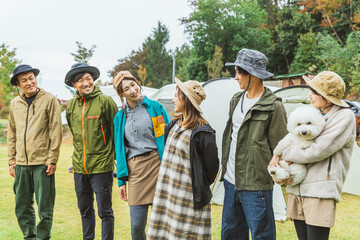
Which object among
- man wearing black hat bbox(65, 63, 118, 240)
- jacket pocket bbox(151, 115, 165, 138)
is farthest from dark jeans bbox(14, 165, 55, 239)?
jacket pocket bbox(151, 115, 165, 138)

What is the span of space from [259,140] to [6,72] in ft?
64.9

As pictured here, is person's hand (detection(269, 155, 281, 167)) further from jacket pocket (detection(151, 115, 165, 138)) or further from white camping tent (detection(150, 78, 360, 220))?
white camping tent (detection(150, 78, 360, 220))

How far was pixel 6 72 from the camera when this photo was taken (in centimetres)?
1881

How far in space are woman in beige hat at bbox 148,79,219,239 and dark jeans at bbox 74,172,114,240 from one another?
887mm

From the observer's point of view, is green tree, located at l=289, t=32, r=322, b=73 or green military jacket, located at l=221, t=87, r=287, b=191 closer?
green military jacket, located at l=221, t=87, r=287, b=191

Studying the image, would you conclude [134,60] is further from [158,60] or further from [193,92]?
[193,92]

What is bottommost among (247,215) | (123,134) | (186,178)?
(247,215)

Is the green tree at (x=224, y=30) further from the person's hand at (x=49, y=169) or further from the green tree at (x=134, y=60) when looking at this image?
the person's hand at (x=49, y=169)

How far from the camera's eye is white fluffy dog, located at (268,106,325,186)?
2.02 meters

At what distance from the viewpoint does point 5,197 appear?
19.6 ft

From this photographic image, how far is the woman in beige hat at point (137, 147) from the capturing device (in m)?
2.68

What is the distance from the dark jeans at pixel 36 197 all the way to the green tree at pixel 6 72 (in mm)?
17076

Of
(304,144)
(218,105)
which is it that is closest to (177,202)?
(304,144)

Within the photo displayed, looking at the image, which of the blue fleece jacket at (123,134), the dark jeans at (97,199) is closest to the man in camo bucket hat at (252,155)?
the blue fleece jacket at (123,134)
